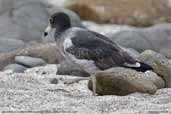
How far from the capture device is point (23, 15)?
58.1 feet

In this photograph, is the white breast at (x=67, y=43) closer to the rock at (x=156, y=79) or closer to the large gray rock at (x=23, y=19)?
the rock at (x=156, y=79)

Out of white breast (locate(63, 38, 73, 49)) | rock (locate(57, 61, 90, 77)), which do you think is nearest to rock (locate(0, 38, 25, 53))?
Answer: rock (locate(57, 61, 90, 77))

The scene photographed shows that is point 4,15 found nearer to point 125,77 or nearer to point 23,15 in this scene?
point 23,15

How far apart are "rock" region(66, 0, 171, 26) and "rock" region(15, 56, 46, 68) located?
26.5 ft

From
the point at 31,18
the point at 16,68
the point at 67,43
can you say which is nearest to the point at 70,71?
the point at 16,68

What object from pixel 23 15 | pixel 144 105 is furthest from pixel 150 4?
pixel 144 105

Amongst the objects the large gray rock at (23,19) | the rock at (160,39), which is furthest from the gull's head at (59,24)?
the large gray rock at (23,19)

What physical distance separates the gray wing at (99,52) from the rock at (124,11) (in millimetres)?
11102

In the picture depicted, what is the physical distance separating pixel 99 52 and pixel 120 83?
0.56m

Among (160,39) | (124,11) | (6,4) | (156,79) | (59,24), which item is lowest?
(156,79)

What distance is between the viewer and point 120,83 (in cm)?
906

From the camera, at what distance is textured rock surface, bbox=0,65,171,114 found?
7940 mm

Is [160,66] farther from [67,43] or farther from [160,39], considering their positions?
[160,39]

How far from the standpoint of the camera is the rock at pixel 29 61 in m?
12.2
